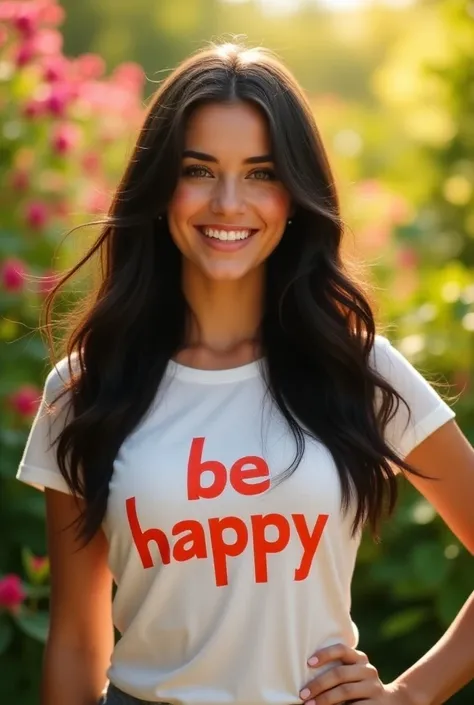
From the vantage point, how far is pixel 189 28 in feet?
82.8

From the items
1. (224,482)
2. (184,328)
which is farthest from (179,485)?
(184,328)

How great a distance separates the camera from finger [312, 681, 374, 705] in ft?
8.47

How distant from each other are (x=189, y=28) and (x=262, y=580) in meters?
23.7

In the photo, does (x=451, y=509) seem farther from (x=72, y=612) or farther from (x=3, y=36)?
(x=3, y=36)

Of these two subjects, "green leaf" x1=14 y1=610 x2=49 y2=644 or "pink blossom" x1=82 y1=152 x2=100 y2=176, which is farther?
"pink blossom" x1=82 y1=152 x2=100 y2=176

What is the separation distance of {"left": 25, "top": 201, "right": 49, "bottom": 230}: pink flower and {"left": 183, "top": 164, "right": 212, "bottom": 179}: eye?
1.73 m

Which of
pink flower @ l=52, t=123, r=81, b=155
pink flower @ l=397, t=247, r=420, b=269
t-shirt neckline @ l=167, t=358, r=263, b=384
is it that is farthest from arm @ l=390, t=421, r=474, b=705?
pink flower @ l=397, t=247, r=420, b=269

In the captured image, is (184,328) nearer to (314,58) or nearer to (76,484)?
(76,484)

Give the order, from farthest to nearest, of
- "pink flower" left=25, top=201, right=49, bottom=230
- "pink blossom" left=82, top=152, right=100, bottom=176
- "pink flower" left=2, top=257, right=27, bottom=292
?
"pink blossom" left=82, top=152, right=100, bottom=176, "pink flower" left=25, top=201, right=49, bottom=230, "pink flower" left=2, top=257, right=27, bottom=292

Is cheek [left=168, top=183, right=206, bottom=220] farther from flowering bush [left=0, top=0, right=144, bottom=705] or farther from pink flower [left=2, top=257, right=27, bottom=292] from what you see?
pink flower [left=2, top=257, right=27, bottom=292]

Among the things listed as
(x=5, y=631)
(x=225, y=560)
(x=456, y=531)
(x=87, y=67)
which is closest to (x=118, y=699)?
(x=225, y=560)

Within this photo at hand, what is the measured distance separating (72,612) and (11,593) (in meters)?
0.78

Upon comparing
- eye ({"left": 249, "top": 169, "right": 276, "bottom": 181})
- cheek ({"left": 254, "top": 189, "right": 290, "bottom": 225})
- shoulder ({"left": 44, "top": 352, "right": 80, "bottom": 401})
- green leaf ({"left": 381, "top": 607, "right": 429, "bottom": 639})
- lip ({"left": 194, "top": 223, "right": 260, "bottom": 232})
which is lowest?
green leaf ({"left": 381, "top": 607, "right": 429, "bottom": 639})

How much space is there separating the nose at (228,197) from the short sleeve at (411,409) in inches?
17.7
